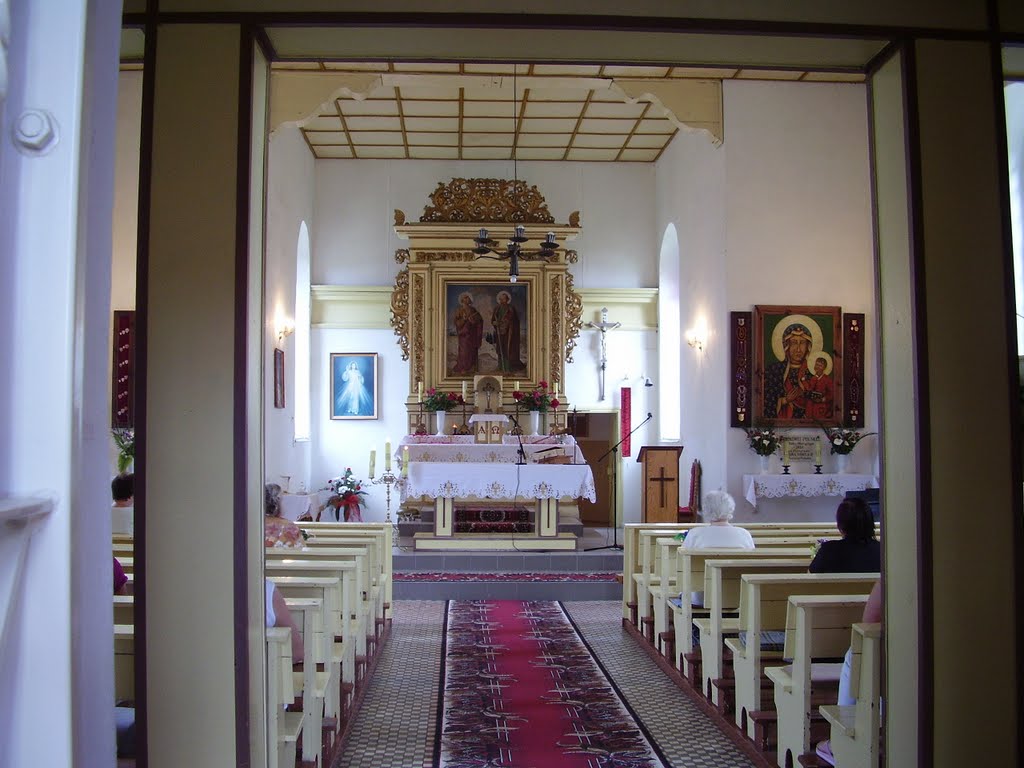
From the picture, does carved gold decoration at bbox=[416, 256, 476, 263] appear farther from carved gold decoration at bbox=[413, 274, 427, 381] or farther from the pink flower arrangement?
the pink flower arrangement

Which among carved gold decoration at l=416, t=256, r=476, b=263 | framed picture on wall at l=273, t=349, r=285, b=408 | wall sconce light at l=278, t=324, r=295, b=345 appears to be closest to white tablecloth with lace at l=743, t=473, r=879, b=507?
carved gold decoration at l=416, t=256, r=476, b=263

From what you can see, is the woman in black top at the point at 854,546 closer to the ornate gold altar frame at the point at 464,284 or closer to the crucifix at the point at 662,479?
the crucifix at the point at 662,479

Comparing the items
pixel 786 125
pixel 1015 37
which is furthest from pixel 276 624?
pixel 786 125

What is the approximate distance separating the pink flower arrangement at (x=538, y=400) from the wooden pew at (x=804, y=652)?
8.68m

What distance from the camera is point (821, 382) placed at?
33.9ft

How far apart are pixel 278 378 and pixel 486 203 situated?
14.2ft

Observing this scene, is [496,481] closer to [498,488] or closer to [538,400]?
[498,488]

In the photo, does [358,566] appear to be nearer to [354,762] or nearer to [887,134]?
[354,762]

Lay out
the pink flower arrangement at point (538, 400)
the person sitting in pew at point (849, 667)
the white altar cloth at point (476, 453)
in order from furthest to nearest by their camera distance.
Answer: the pink flower arrangement at point (538, 400) → the white altar cloth at point (476, 453) → the person sitting in pew at point (849, 667)

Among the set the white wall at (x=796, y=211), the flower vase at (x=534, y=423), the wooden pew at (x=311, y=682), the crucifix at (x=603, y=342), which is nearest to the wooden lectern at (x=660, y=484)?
the white wall at (x=796, y=211)

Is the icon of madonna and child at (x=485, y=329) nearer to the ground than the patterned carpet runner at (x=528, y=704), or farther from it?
farther from it

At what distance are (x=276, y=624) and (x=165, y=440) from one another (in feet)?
4.10

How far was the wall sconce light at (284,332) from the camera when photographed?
36.5 feet

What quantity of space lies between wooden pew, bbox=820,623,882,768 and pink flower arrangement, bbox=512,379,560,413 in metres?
9.22
